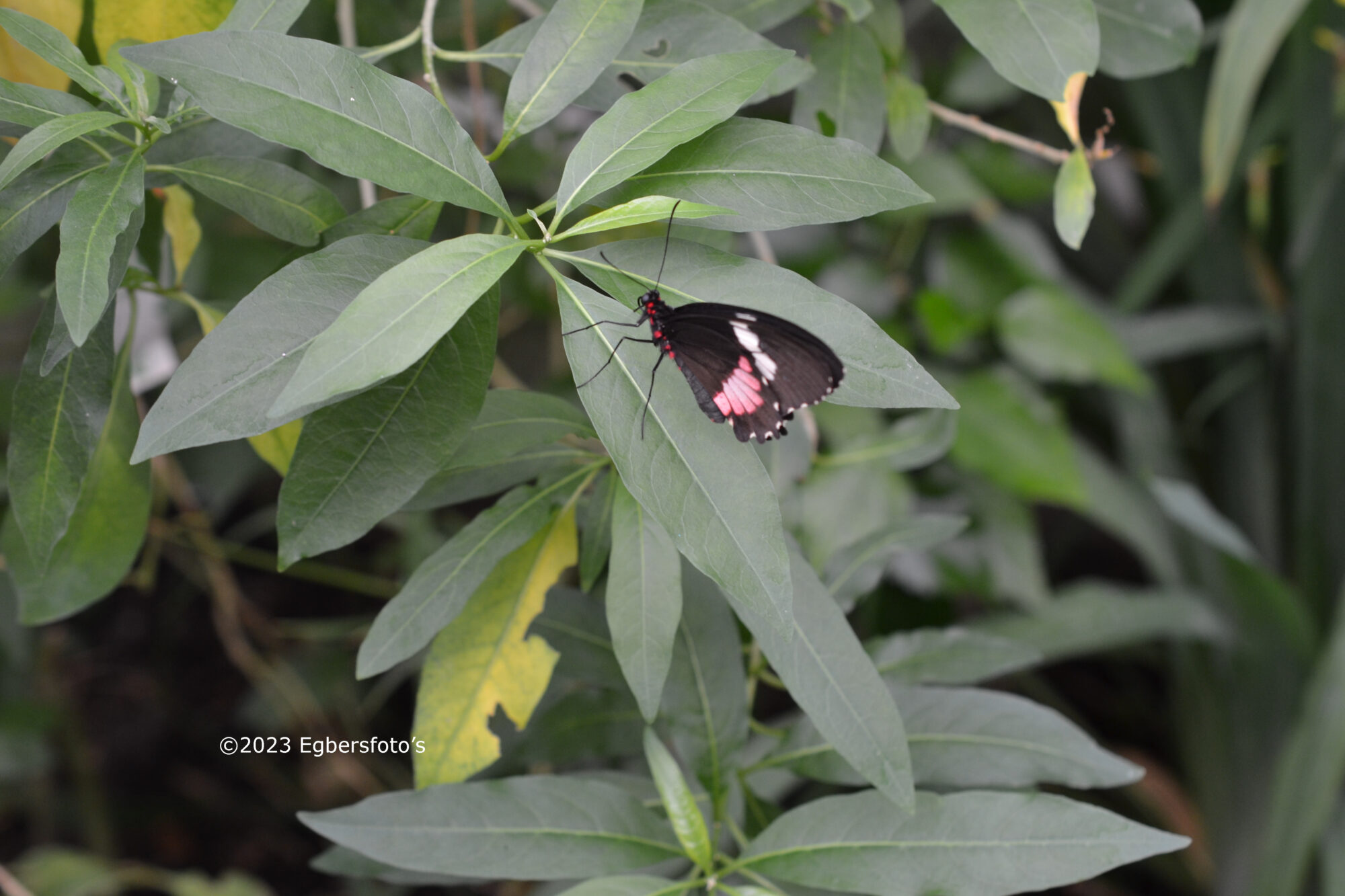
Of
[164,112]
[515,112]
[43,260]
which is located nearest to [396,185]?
[515,112]

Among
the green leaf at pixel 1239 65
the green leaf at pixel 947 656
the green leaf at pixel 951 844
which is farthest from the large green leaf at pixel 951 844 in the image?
the green leaf at pixel 1239 65

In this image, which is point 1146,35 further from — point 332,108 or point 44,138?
point 44,138

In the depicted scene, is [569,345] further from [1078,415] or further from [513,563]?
[1078,415]

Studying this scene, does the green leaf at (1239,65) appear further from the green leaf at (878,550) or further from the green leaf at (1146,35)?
A: the green leaf at (878,550)

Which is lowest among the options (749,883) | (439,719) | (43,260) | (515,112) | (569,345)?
(749,883)

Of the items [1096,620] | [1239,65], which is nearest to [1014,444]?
[1096,620]

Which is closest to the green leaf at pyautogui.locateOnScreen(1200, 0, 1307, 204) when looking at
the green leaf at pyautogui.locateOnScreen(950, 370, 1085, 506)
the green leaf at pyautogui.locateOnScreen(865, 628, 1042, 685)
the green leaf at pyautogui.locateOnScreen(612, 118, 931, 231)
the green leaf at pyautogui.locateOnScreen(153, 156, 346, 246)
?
the green leaf at pyautogui.locateOnScreen(950, 370, 1085, 506)
